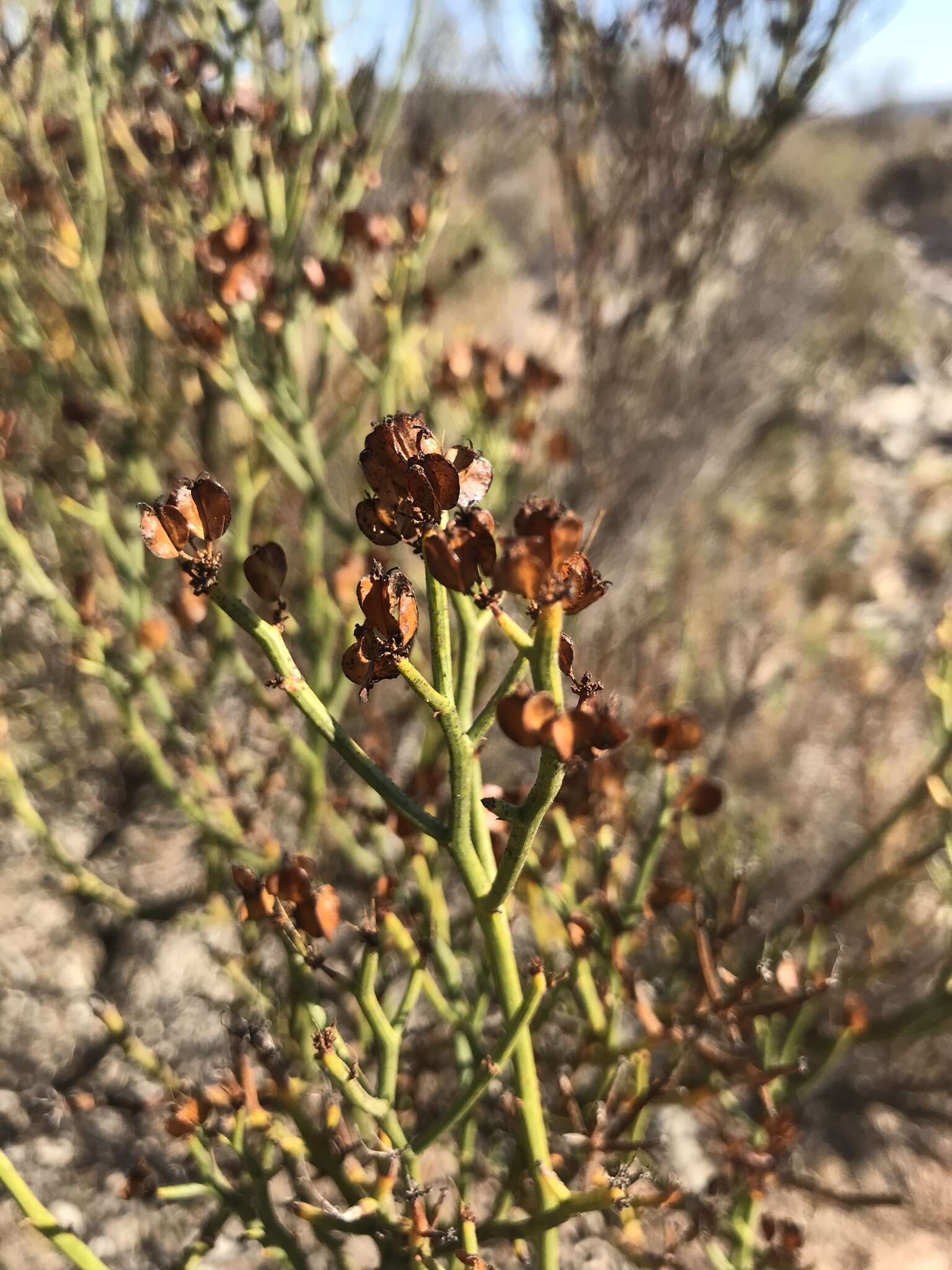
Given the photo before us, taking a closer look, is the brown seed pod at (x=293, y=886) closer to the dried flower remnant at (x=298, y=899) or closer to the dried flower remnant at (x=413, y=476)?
the dried flower remnant at (x=298, y=899)

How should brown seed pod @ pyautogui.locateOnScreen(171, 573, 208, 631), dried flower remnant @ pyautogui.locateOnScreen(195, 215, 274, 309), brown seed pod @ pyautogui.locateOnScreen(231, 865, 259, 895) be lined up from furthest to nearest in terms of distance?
brown seed pod @ pyautogui.locateOnScreen(171, 573, 208, 631) → dried flower remnant @ pyautogui.locateOnScreen(195, 215, 274, 309) → brown seed pod @ pyautogui.locateOnScreen(231, 865, 259, 895)

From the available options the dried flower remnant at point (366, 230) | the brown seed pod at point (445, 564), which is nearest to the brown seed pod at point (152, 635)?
the dried flower remnant at point (366, 230)

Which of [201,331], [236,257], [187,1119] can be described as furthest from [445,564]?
[201,331]

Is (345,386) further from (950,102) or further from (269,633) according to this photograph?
(950,102)

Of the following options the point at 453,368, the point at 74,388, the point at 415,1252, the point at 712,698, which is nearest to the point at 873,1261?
the point at 415,1252

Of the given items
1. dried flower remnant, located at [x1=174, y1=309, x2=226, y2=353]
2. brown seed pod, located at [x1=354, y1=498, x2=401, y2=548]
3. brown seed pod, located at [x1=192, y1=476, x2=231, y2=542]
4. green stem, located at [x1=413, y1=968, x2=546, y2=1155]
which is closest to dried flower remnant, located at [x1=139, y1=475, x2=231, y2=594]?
brown seed pod, located at [x1=192, y1=476, x2=231, y2=542]

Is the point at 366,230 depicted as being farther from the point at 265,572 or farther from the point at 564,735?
the point at 564,735

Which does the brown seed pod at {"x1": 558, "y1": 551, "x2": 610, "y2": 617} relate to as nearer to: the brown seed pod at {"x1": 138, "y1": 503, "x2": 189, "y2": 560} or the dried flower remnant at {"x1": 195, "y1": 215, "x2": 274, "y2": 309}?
the brown seed pod at {"x1": 138, "y1": 503, "x2": 189, "y2": 560}
